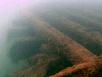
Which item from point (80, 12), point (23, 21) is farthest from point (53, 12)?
point (23, 21)

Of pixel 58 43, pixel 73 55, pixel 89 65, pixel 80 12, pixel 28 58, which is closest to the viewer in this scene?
pixel 89 65

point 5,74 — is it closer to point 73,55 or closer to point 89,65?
point 73,55

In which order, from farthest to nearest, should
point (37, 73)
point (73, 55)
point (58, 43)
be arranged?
point (58, 43)
point (73, 55)
point (37, 73)

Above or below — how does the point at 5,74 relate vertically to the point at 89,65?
below

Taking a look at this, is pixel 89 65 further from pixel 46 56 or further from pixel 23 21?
pixel 23 21

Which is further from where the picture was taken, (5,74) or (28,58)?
(28,58)

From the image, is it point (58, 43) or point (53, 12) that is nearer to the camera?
point (58, 43)

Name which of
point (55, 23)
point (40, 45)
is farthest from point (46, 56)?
point (55, 23)

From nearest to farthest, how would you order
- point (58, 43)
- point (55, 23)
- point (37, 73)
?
point (37, 73)
point (58, 43)
point (55, 23)

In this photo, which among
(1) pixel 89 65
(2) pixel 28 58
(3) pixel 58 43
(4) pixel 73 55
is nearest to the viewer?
(1) pixel 89 65
